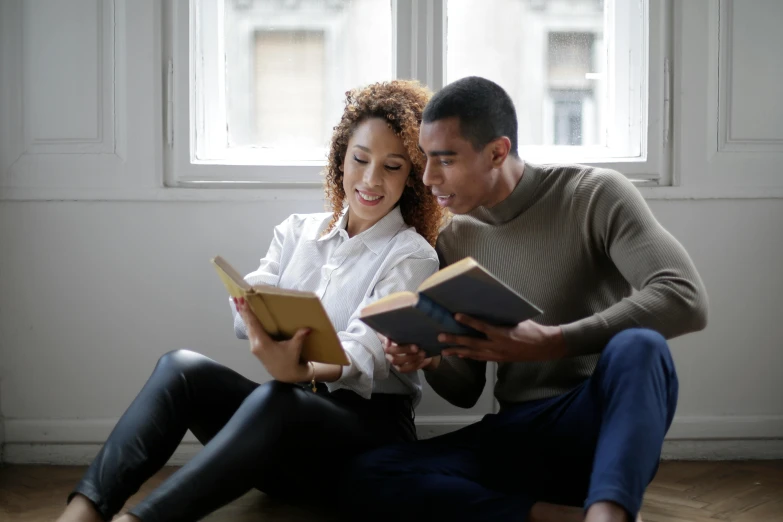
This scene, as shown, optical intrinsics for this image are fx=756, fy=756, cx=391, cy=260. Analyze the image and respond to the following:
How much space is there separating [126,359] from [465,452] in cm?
119

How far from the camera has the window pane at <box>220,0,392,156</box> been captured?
245cm

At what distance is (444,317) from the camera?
1.36m

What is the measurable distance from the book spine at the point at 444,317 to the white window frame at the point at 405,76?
1.05m

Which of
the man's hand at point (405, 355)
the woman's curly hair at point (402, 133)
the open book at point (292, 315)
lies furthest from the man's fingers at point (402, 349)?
the woman's curly hair at point (402, 133)

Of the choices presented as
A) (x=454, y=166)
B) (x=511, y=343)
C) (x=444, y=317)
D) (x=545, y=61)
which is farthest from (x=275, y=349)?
(x=545, y=61)

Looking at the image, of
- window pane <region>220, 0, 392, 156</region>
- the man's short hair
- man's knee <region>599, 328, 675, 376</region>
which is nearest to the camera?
man's knee <region>599, 328, 675, 376</region>

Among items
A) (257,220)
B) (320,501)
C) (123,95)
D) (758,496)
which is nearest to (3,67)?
(123,95)

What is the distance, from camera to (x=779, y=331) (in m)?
2.38

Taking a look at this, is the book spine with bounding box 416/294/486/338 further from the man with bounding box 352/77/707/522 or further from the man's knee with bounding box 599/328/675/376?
the man's knee with bounding box 599/328/675/376

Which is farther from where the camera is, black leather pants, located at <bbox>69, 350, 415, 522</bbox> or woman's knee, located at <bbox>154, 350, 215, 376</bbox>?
woman's knee, located at <bbox>154, 350, 215, 376</bbox>

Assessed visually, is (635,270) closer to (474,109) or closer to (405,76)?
(474,109)

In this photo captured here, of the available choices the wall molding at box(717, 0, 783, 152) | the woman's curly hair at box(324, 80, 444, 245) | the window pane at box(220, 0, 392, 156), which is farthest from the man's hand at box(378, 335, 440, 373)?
the wall molding at box(717, 0, 783, 152)

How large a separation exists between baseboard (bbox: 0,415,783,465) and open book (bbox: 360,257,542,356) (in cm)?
102

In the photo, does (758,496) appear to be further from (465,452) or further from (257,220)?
(257,220)
